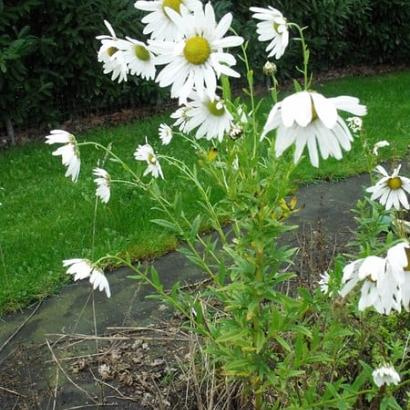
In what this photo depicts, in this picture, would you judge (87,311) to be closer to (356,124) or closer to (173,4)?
(356,124)

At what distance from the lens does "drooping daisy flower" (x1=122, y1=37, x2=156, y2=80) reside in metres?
1.76

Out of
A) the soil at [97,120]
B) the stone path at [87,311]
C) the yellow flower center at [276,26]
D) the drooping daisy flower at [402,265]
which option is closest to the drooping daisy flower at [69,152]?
the yellow flower center at [276,26]

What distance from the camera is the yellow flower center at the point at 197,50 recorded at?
1.54 meters

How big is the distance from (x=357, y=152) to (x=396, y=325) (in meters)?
3.38

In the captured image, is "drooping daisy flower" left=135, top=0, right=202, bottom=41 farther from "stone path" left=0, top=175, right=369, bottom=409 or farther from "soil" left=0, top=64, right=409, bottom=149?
"soil" left=0, top=64, right=409, bottom=149

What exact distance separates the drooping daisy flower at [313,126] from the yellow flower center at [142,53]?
531 mm

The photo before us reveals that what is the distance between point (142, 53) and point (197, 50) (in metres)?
0.28

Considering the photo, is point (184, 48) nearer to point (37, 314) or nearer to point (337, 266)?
point (337, 266)

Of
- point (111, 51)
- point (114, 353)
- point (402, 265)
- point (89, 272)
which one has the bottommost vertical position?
point (114, 353)

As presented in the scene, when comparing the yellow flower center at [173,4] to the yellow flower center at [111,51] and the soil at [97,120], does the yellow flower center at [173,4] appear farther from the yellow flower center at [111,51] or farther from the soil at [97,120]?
the soil at [97,120]

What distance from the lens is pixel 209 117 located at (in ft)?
6.14

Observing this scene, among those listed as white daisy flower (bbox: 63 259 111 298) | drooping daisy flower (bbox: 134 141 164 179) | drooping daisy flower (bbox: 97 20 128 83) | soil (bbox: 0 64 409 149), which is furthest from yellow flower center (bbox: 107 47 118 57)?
soil (bbox: 0 64 409 149)

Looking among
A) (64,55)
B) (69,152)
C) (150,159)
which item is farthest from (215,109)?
(64,55)

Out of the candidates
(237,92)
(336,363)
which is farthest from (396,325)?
(237,92)
